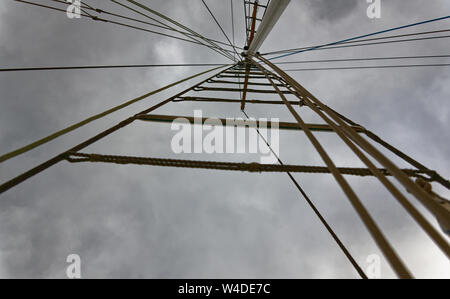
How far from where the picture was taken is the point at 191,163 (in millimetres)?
2266
